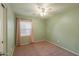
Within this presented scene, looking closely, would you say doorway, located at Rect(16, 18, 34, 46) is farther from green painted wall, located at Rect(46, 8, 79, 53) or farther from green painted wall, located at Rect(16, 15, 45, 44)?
green painted wall, located at Rect(46, 8, 79, 53)

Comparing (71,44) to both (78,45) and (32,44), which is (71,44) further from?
(32,44)

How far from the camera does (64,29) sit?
1318 mm

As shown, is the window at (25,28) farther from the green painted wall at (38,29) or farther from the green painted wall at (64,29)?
the green painted wall at (64,29)

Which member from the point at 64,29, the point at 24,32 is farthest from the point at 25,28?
the point at 64,29

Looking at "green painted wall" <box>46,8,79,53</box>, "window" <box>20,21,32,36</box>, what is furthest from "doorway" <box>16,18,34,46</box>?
"green painted wall" <box>46,8,79,53</box>

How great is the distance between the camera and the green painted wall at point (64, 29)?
1.31m

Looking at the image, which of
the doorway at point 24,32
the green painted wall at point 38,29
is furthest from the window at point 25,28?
the green painted wall at point 38,29

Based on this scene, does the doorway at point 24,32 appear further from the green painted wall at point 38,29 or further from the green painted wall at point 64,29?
the green painted wall at point 64,29

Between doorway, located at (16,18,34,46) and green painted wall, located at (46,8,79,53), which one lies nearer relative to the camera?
doorway, located at (16,18,34,46)

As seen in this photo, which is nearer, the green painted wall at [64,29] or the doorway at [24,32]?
the doorway at [24,32]

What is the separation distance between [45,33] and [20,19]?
50 cm

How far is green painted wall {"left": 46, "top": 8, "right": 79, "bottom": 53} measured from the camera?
131 cm

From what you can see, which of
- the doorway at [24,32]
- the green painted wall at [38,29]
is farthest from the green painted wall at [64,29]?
the doorway at [24,32]

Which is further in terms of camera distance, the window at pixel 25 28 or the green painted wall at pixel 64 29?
the green painted wall at pixel 64 29
